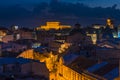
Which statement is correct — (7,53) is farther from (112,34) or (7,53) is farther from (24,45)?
(112,34)

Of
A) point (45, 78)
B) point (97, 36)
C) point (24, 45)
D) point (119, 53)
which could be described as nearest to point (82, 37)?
point (24, 45)

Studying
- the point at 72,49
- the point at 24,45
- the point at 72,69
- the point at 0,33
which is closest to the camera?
the point at 72,69

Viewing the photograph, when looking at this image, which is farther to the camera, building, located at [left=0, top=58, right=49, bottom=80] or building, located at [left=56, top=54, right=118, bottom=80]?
building, located at [left=0, top=58, right=49, bottom=80]

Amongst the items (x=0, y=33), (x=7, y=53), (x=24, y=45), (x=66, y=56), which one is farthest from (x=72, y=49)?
(x=0, y=33)

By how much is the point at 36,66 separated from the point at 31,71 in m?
0.63

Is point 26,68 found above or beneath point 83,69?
beneath

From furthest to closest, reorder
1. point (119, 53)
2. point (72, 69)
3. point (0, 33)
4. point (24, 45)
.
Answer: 1. point (0, 33)
2. point (24, 45)
3. point (119, 53)
4. point (72, 69)

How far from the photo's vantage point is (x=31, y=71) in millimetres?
39000

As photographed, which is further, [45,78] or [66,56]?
[66,56]

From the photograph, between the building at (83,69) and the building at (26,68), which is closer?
the building at (83,69)

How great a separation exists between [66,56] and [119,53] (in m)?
4.78

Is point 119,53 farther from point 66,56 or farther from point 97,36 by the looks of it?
point 97,36

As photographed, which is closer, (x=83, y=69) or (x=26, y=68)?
(x=83, y=69)

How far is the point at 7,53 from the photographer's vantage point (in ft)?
188
